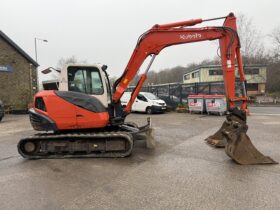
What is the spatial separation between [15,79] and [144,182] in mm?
21188

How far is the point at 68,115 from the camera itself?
6.16 metres

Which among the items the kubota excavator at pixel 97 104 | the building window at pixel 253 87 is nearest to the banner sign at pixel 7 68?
the kubota excavator at pixel 97 104

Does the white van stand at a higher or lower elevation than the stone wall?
lower

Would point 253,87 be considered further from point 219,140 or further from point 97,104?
point 97,104

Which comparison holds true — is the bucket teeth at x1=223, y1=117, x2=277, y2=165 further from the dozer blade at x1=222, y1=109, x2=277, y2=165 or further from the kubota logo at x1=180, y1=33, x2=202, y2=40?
the kubota logo at x1=180, y1=33, x2=202, y2=40

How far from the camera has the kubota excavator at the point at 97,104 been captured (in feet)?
20.0

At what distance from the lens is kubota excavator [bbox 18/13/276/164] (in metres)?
6.11

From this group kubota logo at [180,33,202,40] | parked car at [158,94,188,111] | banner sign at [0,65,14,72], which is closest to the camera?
kubota logo at [180,33,202,40]

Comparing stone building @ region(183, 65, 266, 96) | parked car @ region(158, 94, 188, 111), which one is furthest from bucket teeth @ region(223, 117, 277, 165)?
stone building @ region(183, 65, 266, 96)

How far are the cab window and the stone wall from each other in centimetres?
1489

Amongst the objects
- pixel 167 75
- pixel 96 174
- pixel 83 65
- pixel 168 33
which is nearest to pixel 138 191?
pixel 96 174

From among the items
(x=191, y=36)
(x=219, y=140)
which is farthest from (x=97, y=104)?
(x=219, y=140)

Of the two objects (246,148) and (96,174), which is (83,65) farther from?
(246,148)

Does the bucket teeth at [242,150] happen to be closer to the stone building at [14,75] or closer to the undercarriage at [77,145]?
the undercarriage at [77,145]
